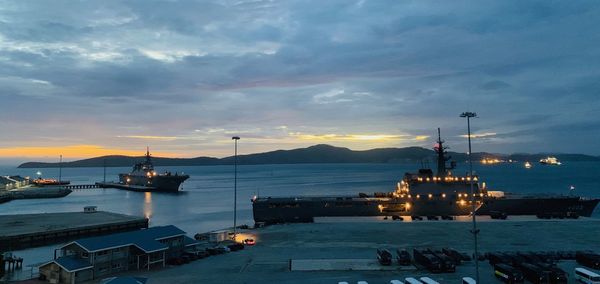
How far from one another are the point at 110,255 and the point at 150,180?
128m

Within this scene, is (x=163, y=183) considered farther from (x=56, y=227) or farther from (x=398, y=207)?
(x=398, y=207)

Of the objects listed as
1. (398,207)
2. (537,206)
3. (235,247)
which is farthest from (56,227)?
(537,206)

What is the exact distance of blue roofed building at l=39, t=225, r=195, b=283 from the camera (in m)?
30.5

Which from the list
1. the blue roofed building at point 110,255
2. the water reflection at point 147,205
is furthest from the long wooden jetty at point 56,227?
the blue roofed building at point 110,255

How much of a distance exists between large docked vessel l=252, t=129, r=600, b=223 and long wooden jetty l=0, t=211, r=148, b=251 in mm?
21840

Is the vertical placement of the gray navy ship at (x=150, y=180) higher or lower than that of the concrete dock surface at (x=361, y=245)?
higher

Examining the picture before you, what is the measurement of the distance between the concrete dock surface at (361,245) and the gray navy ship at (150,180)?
99.2m

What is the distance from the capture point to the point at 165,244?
36.2 metres

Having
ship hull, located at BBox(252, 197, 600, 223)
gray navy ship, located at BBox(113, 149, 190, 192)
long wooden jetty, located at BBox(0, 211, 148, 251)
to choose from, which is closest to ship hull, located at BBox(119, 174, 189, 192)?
A: gray navy ship, located at BBox(113, 149, 190, 192)

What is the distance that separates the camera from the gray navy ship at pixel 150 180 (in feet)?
484

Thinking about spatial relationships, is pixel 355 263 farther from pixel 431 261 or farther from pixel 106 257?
pixel 106 257

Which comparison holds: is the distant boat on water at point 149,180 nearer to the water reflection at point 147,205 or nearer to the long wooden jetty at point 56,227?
the water reflection at point 147,205

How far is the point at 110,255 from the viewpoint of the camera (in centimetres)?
3238

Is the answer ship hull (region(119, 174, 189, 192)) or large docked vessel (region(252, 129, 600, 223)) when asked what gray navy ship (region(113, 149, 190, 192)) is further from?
large docked vessel (region(252, 129, 600, 223))
